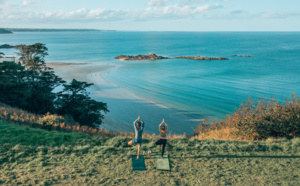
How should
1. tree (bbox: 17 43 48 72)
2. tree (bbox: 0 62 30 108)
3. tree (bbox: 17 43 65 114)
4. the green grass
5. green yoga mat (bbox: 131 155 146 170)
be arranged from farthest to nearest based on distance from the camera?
tree (bbox: 17 43 48 72), tree (bbox: 17 43 65 114), tree (bbox: 0 62 30 108), green yoga mat (bbox: 131 155 146 170), the green grass

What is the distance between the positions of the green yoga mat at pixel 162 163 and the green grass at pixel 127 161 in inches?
8.6

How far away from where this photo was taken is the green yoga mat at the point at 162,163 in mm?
9805

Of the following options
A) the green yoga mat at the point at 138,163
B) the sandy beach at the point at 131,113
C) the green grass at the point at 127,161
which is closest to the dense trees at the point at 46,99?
the sandy beach at the point at 131,113

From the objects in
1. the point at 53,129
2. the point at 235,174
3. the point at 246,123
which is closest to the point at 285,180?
the point at 235,174

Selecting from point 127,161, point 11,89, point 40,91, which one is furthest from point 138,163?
point 40,91

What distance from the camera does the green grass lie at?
889cm

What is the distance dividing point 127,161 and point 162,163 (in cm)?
157

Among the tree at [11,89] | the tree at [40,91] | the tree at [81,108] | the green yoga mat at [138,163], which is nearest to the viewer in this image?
the green yoga mat at [138,163]

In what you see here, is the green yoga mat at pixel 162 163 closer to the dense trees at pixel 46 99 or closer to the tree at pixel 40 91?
the dense trees at pixel 46 99

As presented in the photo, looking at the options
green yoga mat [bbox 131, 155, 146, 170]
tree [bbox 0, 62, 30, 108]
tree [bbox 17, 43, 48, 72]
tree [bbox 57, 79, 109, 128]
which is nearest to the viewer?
green yoga mat [bbox 131, 155, 146, 170]

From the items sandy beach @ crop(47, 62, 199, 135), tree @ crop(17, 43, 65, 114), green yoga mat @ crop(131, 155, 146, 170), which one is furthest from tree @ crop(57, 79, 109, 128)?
green yoga mat @ crop(131, 155, 146, 170)

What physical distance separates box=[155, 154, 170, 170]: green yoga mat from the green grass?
0.22 metres

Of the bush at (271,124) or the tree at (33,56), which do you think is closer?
the bush at (271,124)

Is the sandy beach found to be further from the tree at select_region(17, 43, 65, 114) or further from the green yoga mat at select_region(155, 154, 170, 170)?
the green yoga mat at select_region(155, 154, 170, 170)
